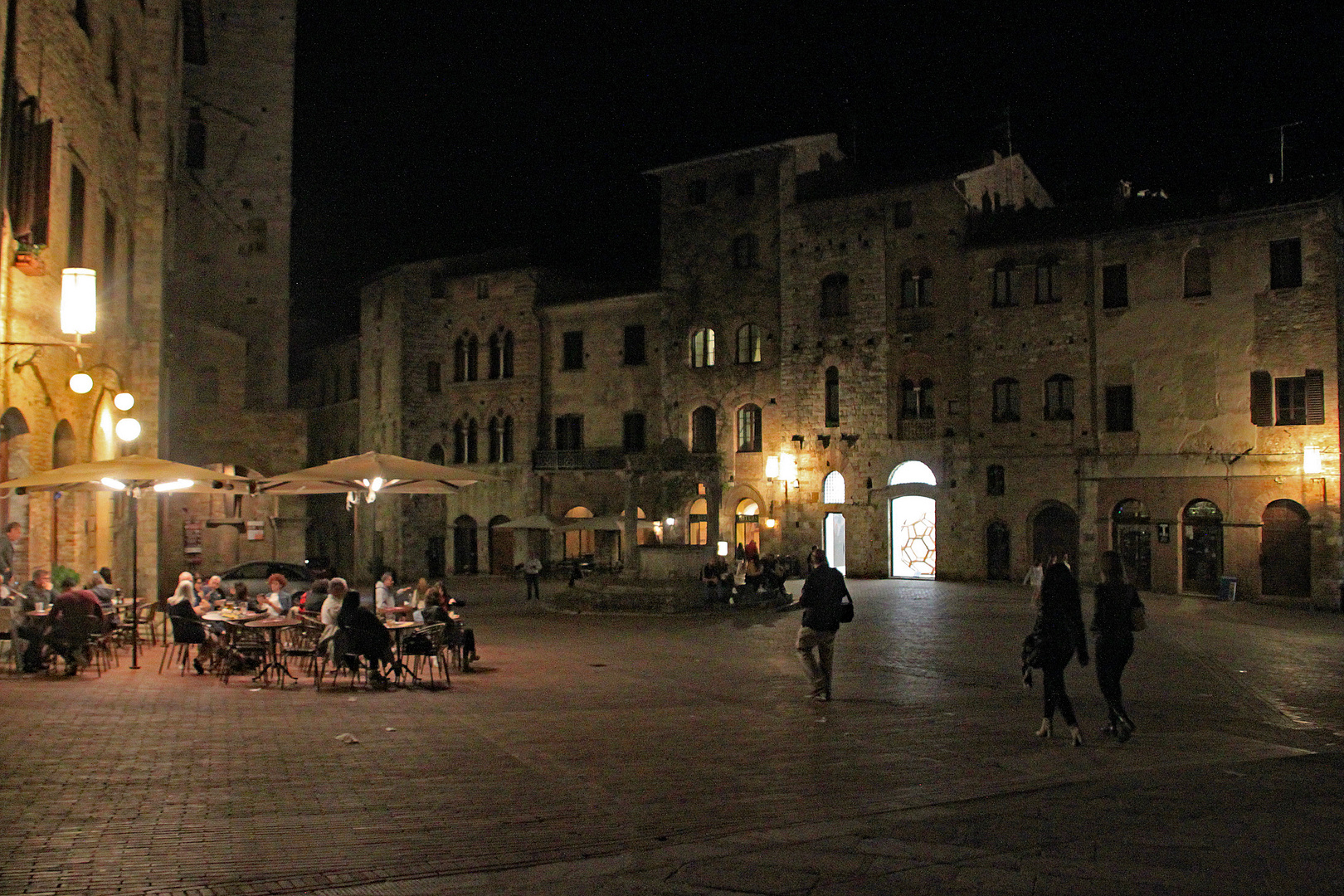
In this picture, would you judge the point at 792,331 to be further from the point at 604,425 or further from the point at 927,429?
the point at 604,425

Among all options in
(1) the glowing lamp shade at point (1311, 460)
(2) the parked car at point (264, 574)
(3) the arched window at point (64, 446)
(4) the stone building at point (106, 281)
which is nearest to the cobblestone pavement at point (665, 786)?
(3) the arched window at point (64, 446)

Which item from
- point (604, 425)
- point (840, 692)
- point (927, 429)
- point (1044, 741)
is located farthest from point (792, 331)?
point (1044, 741)

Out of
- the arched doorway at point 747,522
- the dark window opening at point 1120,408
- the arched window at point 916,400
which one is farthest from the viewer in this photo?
the arched doorway at point 747,522

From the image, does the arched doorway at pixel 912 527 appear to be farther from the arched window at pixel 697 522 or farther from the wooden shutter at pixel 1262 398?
the wooden shutter at pixel 1262 398

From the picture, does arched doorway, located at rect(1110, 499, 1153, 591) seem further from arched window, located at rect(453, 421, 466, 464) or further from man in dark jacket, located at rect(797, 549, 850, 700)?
arched window, located at rect(453, 421, 466, 464)

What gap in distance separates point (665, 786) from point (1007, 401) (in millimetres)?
26861

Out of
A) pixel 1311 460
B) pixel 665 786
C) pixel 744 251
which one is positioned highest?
pixel 744 251

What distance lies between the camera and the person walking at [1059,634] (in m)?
9.37

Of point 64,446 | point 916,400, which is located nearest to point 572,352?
point 916,400

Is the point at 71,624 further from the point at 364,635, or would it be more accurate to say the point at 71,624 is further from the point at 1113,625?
the point at 1113,625

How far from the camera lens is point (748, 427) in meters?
37.8

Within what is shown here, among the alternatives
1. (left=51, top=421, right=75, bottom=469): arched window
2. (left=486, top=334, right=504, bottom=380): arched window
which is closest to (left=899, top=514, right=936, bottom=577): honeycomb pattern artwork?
(left=486, top=334, right=504, bottom=380): arched window

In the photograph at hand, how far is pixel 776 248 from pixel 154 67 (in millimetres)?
20991

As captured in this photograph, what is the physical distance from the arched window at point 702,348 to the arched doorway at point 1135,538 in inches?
576
